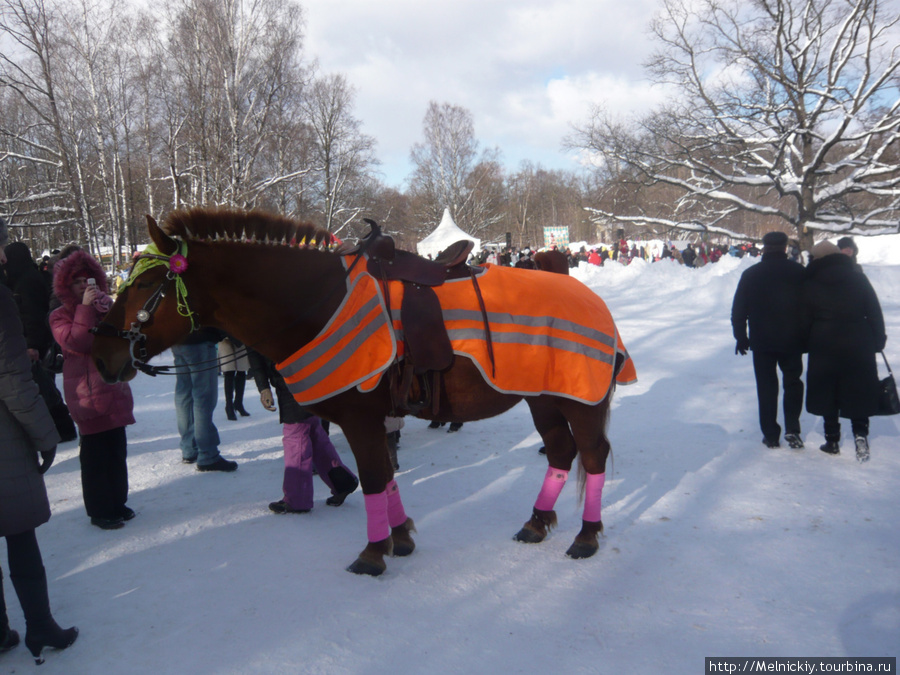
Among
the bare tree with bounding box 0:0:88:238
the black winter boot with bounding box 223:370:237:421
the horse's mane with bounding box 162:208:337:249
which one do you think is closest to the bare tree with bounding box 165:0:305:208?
the bare tree with bounding box 0:0:88:238

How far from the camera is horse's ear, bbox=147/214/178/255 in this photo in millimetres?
2602

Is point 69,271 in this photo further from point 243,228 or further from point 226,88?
point 226,88

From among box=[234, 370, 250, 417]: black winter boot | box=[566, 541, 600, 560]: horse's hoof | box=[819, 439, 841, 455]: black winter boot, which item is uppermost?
box=[234, 370, 250, 417]: black winter boot

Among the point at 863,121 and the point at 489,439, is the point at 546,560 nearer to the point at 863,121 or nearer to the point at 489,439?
the point at 489,439

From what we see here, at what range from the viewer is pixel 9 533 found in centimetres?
240

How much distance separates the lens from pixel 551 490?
357 centimetres

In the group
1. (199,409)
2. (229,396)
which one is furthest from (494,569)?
(229,396)

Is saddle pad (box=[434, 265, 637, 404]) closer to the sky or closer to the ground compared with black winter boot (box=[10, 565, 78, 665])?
closer to the sky

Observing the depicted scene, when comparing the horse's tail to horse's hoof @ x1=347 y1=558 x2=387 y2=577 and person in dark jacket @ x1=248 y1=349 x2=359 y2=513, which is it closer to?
horse's hoof @ x1=347 y1=558 x2=387 y2=577

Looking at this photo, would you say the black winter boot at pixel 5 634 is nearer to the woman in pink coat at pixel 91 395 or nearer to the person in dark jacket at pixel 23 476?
the person in dark jacket at pixel 23 476

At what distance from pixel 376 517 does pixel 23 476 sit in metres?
1.72

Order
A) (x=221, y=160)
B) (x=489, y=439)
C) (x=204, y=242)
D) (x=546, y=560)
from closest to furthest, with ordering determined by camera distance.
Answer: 1. (x=204, y=242)
2. (x=546, y=560)
3. (x=489, y=439)
4. (x=221, y=160)

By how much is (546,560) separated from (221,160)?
16.3 metres

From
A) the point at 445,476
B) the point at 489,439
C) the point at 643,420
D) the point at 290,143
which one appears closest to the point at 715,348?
the point at 643,420
